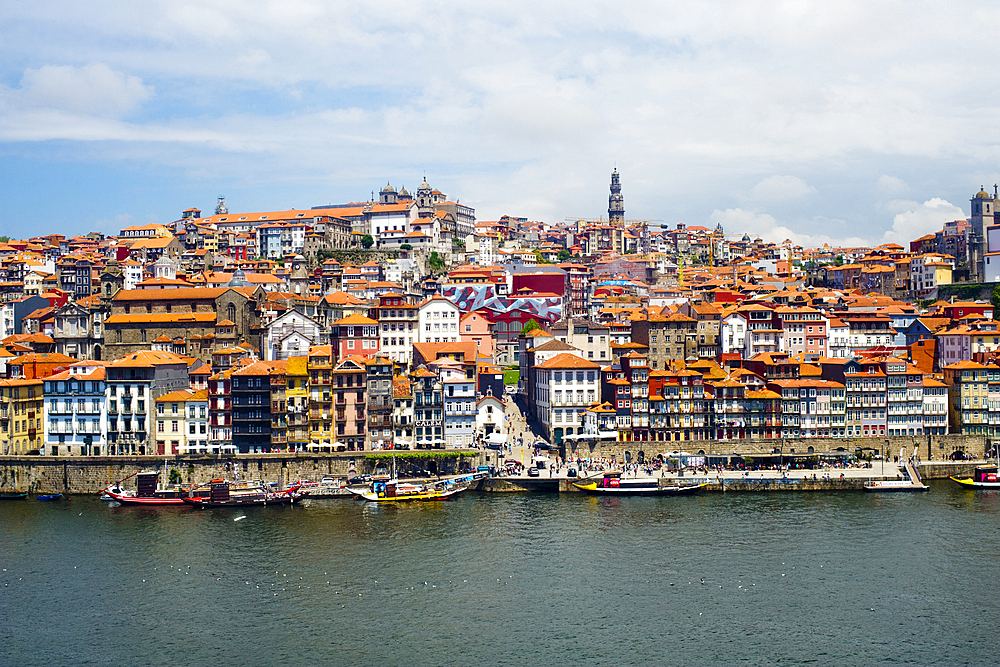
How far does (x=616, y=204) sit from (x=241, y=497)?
136m

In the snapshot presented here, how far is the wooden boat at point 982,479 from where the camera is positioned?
59062mm

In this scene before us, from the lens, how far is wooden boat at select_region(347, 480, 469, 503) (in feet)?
184

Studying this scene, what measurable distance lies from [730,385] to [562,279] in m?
40.1

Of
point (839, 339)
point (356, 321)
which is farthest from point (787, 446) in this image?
point (356, 321)

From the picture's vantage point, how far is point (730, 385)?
64875 mm

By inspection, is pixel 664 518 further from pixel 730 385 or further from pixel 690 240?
pixel 690 240

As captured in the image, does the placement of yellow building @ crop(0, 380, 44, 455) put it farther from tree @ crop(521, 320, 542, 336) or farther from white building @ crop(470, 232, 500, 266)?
white building @ crop(470, 232, 500, 266)

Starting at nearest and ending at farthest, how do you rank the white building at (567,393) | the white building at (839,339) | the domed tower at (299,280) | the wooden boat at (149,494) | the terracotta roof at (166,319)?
1. the wooden boat at (149,494)
2. the white building at (567,393)
3. the terracotta roof at (166,319)
4. the white building at (839,339)
5. the domed tower at (299,280)

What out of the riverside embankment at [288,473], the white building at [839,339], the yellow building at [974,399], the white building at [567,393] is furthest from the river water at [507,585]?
the white building at [839,339]

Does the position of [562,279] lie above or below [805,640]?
above

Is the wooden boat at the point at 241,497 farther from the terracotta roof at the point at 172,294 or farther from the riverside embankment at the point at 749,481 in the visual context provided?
the terracotta roof at the point at 172,294

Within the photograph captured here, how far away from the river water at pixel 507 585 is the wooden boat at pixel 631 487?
349cm

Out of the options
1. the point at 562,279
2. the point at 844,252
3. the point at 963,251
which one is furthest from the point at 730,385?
the point at 844,252

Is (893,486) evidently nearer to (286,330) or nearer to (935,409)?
(935,409)
